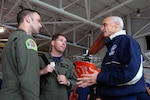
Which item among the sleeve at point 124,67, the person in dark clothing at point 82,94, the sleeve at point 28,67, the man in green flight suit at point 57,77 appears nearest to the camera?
the sleeve at point 124,67

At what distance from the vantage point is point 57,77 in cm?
268

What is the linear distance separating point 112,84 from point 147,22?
8.72 meters

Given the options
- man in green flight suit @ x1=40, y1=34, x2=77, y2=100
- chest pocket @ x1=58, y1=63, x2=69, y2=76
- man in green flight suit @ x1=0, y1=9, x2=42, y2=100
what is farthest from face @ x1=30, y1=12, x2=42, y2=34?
chest pocket @ x1=58, y1=63, x2=69, y2=76

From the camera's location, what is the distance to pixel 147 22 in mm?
9727

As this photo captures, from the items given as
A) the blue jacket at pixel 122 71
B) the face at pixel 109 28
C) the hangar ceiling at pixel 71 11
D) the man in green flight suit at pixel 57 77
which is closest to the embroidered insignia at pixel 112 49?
the blue jacket at pixel 122 71

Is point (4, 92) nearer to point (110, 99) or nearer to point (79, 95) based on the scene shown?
point (110, 99)

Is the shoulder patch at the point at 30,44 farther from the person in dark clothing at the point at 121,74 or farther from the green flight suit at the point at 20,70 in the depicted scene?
the person in dark clothing at the point at 121,74

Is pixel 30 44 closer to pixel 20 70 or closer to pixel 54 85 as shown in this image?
pixel 20 70

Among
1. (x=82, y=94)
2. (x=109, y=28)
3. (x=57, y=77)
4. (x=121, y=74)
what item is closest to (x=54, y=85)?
(x=57, y=77)

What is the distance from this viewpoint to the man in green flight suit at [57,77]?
2.65 meters

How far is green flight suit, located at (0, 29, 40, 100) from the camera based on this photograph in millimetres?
1813

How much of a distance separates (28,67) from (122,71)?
81 centimetres

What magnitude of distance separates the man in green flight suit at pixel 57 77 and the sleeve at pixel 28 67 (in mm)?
608

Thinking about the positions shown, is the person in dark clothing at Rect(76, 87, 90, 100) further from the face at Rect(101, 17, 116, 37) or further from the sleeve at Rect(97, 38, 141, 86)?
the sleeve at Rect(97, 38, 141, 86)
